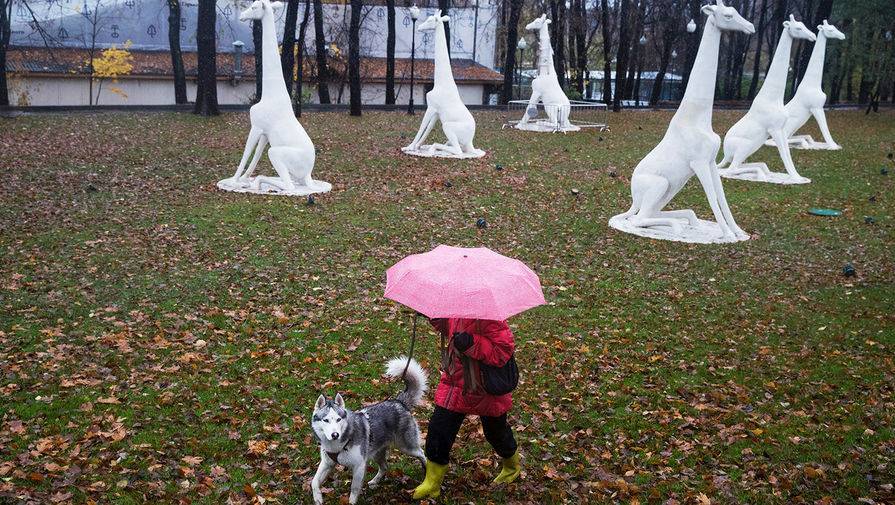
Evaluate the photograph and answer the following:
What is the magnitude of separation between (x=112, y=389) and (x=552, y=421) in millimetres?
4115

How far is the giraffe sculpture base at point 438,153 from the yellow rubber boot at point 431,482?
15.3 m

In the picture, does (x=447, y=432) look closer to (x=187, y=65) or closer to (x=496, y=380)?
(x=496, y=380)

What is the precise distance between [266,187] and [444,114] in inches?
257

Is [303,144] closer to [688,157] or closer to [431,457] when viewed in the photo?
[688,157]

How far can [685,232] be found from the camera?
42.7 ft

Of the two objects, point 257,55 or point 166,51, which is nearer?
point 257,55

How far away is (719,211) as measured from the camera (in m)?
12.9

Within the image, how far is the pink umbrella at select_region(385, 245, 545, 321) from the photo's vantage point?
179 inches

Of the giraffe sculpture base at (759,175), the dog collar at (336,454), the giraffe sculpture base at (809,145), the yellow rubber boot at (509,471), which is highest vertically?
the giraffe sculpture base at (809,145)

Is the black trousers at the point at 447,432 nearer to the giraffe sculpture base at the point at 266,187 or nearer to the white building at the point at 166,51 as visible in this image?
the giraffe sculpture base at the point at 266,187

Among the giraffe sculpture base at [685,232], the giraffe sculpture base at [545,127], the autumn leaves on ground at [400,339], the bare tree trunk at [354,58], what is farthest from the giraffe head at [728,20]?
the bare tree trunk at [354,58]

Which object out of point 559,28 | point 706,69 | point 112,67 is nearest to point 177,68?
point 112,67

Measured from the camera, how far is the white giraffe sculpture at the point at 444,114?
20.0 meters

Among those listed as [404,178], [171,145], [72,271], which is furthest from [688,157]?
[171,145]
